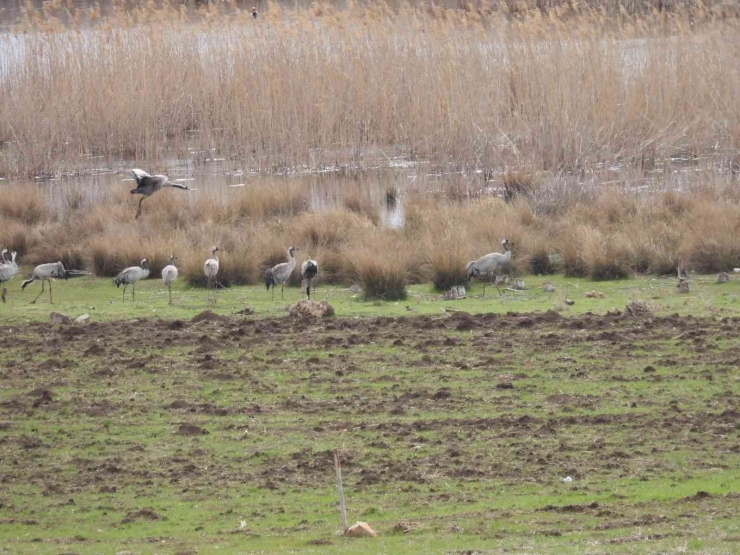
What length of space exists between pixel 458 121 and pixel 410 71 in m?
1.91

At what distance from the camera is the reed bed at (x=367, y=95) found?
75.3 ft

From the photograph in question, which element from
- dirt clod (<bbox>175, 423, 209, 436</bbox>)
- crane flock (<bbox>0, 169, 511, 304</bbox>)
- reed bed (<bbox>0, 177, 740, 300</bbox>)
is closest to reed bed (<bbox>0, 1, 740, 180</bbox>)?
reed bed (<bbox>0, 177, 740, 300</bbox>)

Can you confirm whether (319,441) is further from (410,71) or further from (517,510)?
(410,71)

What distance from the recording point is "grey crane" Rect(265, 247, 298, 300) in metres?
14.8

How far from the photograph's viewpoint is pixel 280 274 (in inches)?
591

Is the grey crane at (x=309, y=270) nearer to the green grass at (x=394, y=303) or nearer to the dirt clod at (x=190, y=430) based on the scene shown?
the green grass at (x=394, y=303)

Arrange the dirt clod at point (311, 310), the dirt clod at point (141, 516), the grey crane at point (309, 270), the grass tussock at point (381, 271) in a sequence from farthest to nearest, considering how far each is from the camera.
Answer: the grass tussock at point (381, 271)
the grey crane at point (309, 270)
the dirt clod at point (311, 310)
the dirt clod at point (141, 516)

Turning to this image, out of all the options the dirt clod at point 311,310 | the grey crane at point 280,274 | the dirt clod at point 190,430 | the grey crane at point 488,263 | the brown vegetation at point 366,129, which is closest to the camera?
the dirt clod at point 190,430

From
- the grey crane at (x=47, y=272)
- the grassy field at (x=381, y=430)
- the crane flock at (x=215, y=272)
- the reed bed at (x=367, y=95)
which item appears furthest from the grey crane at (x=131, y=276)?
the reed bed at (x=367, y=95)

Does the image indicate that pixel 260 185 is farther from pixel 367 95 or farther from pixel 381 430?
pixel 381 430

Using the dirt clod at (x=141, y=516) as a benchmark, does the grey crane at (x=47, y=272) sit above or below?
below

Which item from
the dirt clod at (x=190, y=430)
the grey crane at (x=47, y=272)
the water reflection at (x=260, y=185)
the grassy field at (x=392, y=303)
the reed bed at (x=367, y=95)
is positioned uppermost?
the reed bed at (x=367, y=95)

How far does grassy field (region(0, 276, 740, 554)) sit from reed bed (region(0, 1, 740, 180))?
33.0ft

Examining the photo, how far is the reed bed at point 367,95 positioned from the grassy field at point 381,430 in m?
10.0
